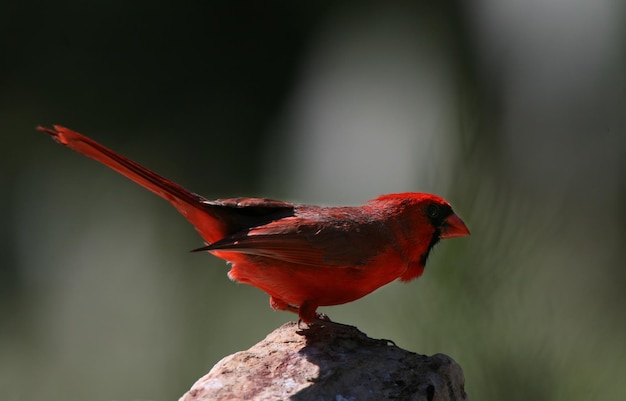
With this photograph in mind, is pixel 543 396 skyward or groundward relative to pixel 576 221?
groundward

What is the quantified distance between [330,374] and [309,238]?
1.60ft

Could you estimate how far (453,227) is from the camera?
2.71 metres

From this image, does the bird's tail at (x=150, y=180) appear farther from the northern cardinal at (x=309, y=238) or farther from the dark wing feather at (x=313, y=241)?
the dark wing feather at (x=313, y=241)

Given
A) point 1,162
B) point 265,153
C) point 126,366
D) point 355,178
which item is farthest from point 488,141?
point 1,162

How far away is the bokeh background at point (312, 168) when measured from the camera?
9.60 feet

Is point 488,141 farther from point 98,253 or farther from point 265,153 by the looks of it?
point 98,253

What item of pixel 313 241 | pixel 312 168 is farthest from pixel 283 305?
pixel 312 168

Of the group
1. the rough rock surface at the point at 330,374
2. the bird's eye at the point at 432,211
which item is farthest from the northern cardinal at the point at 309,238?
the rough rock surface at the point at 330,374

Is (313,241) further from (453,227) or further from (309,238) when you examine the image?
(453,227)

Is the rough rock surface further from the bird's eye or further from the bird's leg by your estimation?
the bird's eye

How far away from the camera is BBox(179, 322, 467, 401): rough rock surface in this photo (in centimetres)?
204

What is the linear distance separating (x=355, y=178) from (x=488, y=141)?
78 centimetres

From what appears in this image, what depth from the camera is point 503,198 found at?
3066 millimetres

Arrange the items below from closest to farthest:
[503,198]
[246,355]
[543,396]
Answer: [246,355] → [543,396] → [503,198]
